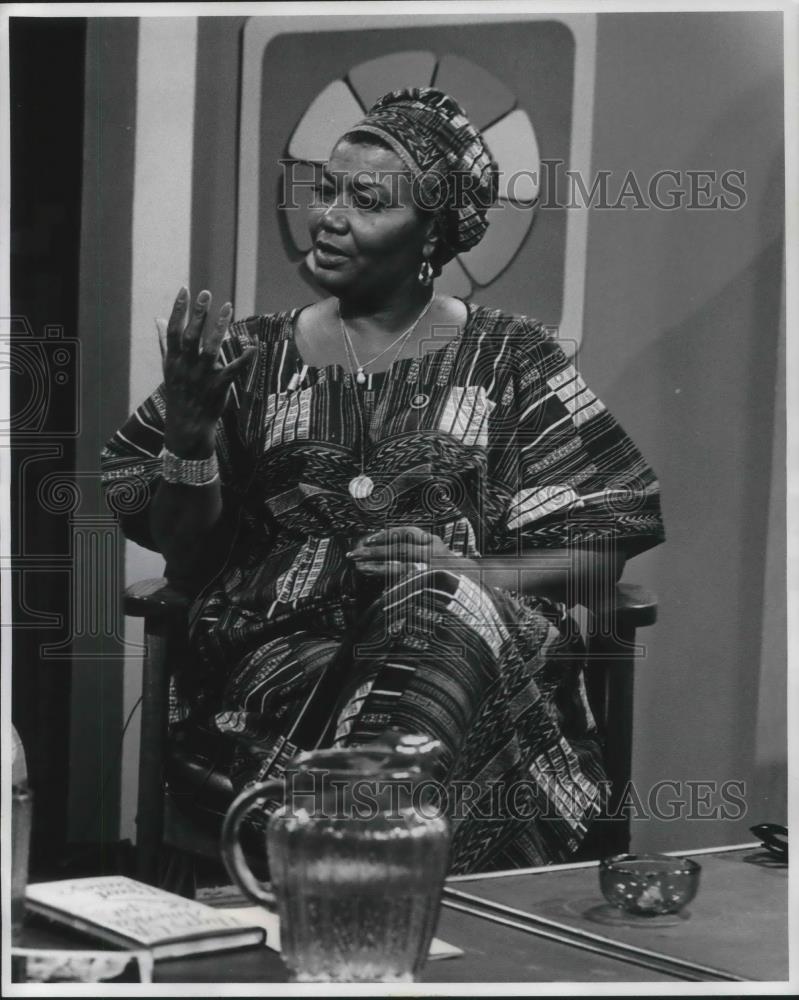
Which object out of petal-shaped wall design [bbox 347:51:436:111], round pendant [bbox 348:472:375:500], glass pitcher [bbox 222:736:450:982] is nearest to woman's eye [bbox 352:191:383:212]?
petal-shaped wall design [bbox 347:51:436:111]

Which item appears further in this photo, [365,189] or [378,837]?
[365,189]

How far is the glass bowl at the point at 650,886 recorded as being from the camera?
1562mm

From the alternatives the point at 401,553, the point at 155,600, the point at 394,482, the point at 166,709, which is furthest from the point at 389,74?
the point at 166,709

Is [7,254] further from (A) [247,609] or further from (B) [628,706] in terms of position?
(B) [628,706]

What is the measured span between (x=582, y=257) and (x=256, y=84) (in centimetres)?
54

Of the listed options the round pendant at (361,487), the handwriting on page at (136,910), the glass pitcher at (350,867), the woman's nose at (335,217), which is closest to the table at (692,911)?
the glass pitcher at (350,867)

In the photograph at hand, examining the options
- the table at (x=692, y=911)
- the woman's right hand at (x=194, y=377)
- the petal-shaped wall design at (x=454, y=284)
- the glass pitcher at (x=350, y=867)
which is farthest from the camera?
the petal-shaped wall design at (x=454, y=284)

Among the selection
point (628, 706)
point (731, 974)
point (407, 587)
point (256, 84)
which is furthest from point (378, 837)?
point (256, 84)

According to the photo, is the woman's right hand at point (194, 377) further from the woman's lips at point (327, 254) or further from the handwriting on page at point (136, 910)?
the handwriting on page at point (136, 910)

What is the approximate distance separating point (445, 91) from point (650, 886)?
3.76ft

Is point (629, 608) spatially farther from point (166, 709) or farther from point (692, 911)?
point (166, 709)

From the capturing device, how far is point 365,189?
79.2 inches

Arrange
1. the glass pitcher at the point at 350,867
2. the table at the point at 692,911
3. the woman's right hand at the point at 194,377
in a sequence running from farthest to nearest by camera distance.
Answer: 1. the woman's right hand at the point at 194,377
2. the table at the point at 692,911
3. the glass pitcher at the point at 350,867

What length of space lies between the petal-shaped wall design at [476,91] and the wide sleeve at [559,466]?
1.01 feet
